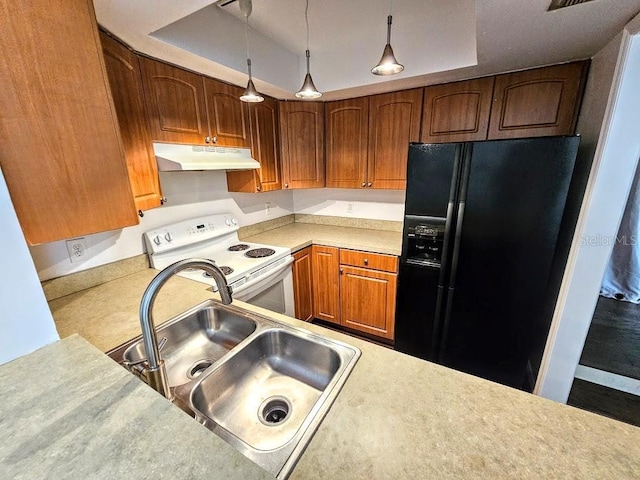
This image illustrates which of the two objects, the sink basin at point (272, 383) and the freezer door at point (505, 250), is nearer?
the sink basin at point (272, 383)

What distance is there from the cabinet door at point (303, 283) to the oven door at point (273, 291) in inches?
3.7

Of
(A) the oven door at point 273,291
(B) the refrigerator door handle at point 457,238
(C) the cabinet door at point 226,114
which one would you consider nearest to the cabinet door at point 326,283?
(A) the oven door at point 273,291

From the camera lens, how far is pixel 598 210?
1287 millimetres

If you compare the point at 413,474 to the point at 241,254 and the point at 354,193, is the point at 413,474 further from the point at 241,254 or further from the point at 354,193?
the point at 354,193

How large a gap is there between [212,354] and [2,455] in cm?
75

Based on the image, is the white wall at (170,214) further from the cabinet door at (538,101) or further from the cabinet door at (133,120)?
the cabinet door at (538,101)

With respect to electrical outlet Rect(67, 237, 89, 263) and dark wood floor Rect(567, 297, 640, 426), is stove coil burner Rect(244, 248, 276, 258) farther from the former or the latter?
dark wood floor Rect(567, 297, 640, 426)

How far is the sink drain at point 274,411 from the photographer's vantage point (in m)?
0.87

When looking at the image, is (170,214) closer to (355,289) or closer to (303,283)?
(303,283)

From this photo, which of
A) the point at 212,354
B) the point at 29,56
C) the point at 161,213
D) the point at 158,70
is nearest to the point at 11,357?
the point at 212,354

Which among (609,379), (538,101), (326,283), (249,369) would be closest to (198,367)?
(249,369)

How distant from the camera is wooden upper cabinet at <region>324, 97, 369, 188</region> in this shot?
226cm

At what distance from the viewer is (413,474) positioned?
0.51m

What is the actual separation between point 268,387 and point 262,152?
173cm
